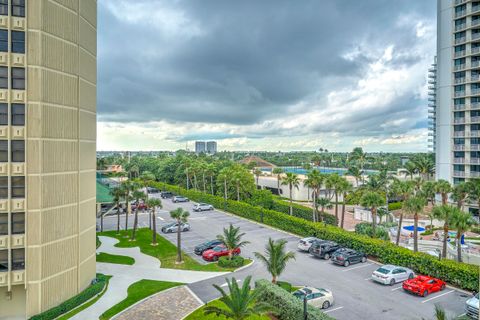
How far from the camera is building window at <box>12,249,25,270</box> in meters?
18.5

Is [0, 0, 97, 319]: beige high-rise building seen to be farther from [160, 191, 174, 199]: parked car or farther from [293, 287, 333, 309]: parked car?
[160, 191, 174, 199]: parked car

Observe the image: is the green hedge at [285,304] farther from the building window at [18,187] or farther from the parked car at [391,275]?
the building window at [18,187]

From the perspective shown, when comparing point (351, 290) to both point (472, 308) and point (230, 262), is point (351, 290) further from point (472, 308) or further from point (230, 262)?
point (230, 262)

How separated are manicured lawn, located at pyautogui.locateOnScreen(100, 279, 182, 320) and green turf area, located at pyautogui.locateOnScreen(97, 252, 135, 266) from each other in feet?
18.7

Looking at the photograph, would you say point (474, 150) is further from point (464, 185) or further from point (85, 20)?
point (85, 20)

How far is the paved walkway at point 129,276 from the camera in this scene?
2081 cm

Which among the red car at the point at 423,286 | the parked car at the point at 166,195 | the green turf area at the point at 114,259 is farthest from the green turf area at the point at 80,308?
the parked car at the point at 166,195

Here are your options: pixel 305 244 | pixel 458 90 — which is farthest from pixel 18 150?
pixel 458 90

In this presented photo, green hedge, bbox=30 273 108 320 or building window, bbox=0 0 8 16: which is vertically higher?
building window, bbox=0 0 8 16

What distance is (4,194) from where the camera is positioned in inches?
721

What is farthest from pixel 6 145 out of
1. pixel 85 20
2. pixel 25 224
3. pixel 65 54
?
pixel 85 20

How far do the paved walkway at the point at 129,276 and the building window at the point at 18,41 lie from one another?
15.8 metres

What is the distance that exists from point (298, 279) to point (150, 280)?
1155 centimetres

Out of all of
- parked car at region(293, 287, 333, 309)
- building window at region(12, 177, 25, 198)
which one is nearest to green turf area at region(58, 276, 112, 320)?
building window at region(12, 177, 25, 198)
